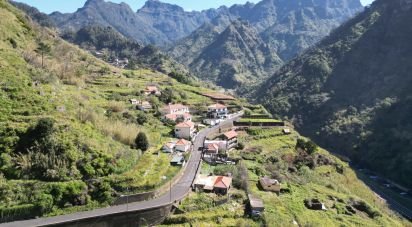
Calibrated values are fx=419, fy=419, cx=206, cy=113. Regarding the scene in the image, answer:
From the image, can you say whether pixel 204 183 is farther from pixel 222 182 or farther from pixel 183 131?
pixel 183 131

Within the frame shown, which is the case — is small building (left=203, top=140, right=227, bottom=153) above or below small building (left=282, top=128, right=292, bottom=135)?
below

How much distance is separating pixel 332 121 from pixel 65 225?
103m

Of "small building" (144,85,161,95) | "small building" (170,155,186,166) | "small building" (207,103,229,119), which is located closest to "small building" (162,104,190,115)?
"small building" (207,103,229,119)

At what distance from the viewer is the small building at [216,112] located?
73.2 meters

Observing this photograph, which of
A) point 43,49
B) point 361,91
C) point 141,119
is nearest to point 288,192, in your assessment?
point 141,119

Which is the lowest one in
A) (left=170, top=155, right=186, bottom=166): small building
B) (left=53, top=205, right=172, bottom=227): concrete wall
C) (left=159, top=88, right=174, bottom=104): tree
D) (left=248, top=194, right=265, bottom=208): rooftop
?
(left=53, top=205, right=172, bottom=227): concrete wall

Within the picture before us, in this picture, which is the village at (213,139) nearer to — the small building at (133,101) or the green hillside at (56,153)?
the small building at (133,101)

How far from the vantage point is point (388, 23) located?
15112 centimetres

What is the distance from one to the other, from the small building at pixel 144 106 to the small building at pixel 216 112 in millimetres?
11109

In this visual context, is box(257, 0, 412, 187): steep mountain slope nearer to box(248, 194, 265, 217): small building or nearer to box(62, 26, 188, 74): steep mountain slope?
box(62, 26, 188, 74): steep mountain slope

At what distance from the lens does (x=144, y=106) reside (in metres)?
66.6

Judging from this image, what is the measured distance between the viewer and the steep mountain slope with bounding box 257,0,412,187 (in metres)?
100

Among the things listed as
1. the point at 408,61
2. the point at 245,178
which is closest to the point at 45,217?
the point at 245,178

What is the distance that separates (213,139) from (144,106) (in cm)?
1446
